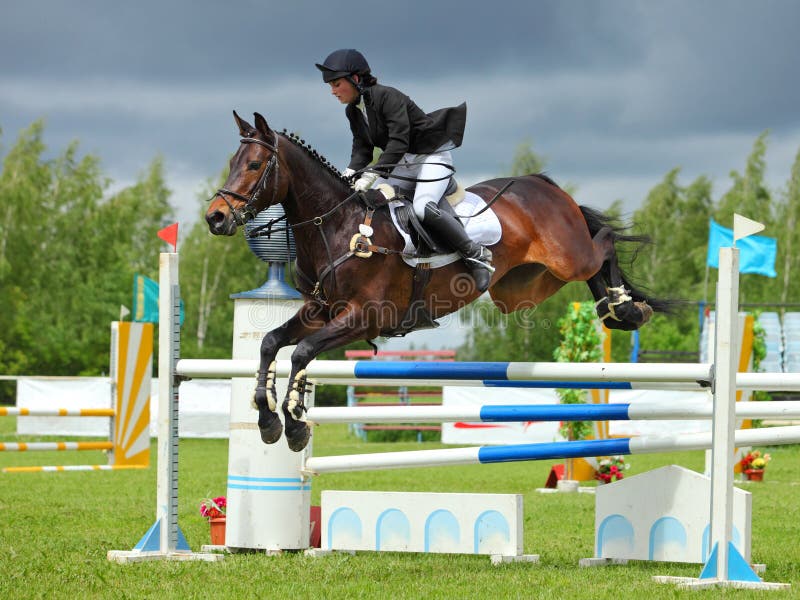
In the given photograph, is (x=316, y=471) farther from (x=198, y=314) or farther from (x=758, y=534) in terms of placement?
(x=198, y=314)

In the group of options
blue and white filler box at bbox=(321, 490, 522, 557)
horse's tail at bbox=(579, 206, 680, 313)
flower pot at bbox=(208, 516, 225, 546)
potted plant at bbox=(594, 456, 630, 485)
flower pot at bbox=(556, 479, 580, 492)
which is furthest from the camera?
flower pot at bbox=(556, 479, 580, 492)

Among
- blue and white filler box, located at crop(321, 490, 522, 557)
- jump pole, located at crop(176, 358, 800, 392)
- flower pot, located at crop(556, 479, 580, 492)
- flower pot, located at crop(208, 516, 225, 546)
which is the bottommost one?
flower pot, located at crop(556, 479, 580, 492)

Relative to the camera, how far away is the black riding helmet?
507cm

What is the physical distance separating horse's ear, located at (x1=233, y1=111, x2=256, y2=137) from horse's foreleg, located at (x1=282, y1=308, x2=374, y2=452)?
0.98 m

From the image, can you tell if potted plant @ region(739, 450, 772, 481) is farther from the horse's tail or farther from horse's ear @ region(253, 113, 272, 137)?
horse's ear @ region(253, 113, 272, 137)

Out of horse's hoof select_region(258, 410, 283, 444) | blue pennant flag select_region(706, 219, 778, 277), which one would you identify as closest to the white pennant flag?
horse's hoof select_region(258, 410, 283, 444)

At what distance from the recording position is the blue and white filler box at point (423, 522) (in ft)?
18.7

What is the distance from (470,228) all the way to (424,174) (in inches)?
14.3

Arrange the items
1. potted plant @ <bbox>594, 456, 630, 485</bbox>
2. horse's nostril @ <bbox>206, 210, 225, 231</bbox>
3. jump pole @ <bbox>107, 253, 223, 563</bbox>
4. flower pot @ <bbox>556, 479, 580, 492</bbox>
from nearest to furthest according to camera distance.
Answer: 1. horse's nostril @ <bbox>206, 210, 225, 231</bbox>
2. jump pole @ <bbox>107, 253, 223, 563</bbox>
3. potted plant @ <bbox>594, 456, 630, 485</bbox>
4. flower pot @ <bbox>556, 479, 580, 492</bbox>

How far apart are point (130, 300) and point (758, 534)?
31.3 metres

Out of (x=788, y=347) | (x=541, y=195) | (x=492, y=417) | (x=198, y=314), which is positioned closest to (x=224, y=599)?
(x=492, y=417)

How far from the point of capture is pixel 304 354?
480 cm

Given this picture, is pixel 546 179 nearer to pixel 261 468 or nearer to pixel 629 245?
pixel 629 245

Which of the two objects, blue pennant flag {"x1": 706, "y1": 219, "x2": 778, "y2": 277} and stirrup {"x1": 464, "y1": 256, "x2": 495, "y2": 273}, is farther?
blue pennant flag {"x1": 706, "y1": 219, "x2": 778, "y2": 277}
